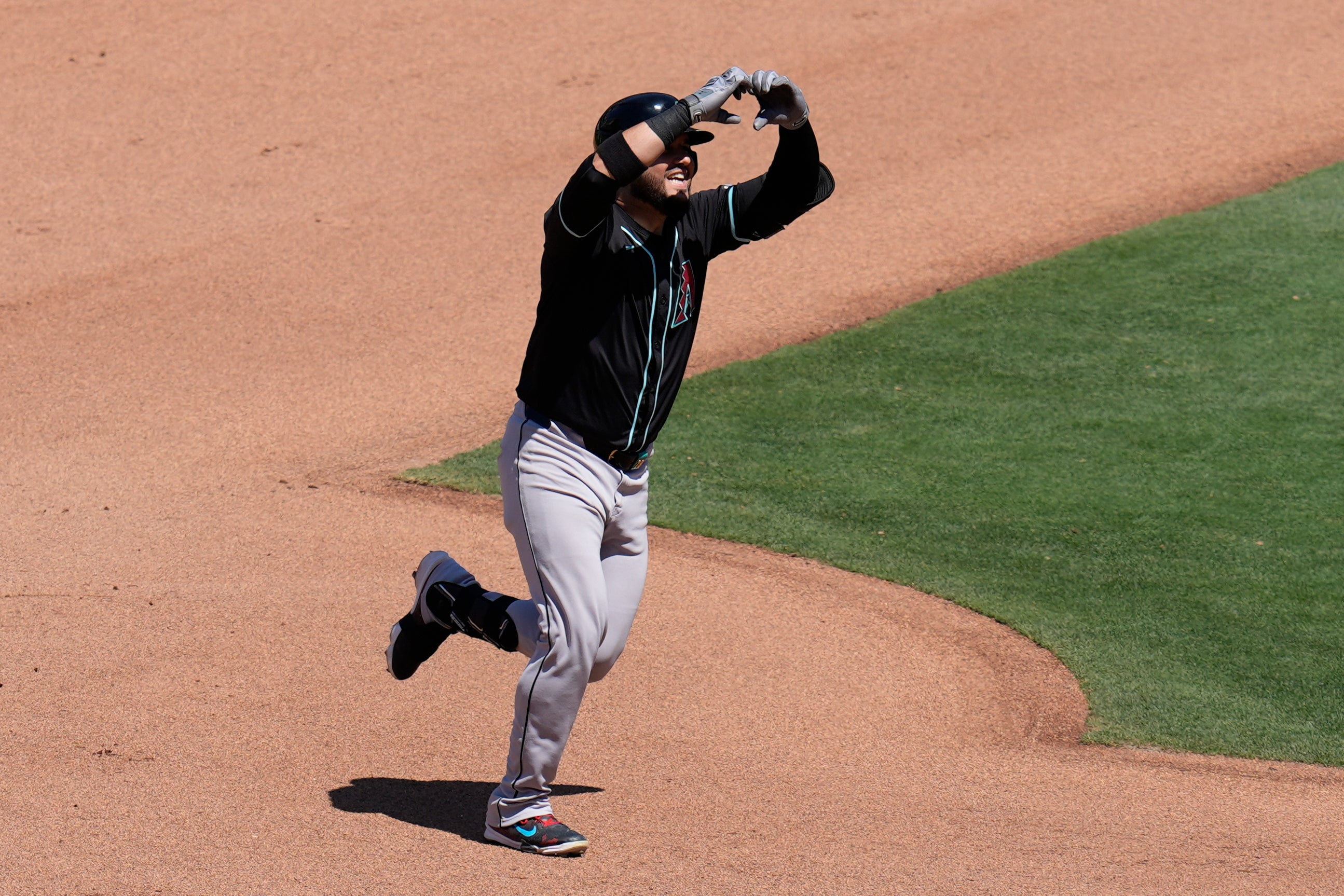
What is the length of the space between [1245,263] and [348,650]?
6.90m

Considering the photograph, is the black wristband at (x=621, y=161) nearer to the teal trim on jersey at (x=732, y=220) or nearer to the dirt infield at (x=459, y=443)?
the teal trim on jersey at (x=732, y=220)

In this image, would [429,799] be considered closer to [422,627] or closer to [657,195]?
[422,627]

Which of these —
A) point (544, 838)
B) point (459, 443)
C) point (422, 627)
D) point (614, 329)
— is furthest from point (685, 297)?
point (459, 443)

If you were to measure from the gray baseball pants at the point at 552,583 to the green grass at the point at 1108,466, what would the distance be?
207 cm

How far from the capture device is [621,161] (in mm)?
3889

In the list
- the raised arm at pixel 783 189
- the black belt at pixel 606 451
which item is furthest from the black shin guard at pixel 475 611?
the raised arm at pixel 783 189

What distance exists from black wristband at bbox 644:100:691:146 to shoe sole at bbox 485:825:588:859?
1.89 meters

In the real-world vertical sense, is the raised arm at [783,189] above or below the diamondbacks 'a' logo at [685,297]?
above

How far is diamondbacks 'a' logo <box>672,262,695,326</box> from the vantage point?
4301mm

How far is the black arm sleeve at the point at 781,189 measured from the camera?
14.8 feet

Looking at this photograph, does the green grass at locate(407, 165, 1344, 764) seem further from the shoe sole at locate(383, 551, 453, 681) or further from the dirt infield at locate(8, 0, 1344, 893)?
the shoe sole at locate(383, 551, 453, 681)

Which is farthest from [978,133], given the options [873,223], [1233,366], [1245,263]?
[1233,366]

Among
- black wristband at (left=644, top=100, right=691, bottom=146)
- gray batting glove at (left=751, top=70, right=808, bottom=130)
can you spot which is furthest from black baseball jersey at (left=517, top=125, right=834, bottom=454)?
gray batting glove at (left=751, top=70, right=808, bottom=130)

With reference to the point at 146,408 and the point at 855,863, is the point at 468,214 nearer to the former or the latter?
the point at 146,408
